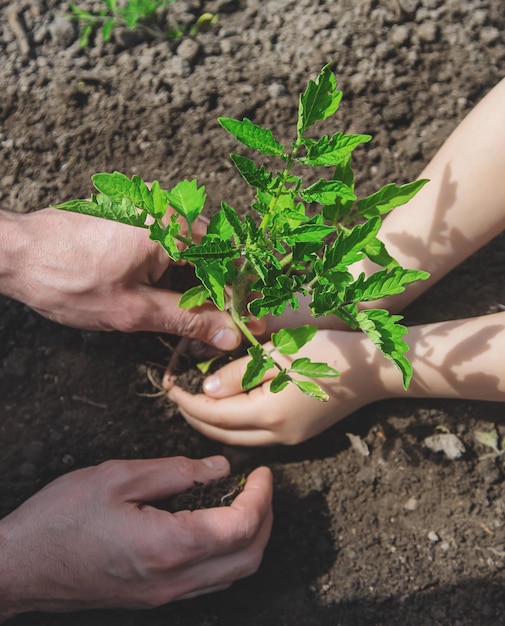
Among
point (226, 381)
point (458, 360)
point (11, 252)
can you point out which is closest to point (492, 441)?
point (458, 360)

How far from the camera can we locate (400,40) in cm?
212

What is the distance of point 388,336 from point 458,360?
48cm

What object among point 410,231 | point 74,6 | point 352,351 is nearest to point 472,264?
point 410,231

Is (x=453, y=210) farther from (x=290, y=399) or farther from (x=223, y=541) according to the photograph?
(x=223, y=541)

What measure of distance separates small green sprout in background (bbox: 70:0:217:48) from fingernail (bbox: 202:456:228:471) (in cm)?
131

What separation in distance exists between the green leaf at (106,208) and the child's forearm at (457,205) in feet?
2.40

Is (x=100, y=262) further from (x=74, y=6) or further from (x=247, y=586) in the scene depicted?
(x=74, y=6)

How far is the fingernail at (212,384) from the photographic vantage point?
176cm

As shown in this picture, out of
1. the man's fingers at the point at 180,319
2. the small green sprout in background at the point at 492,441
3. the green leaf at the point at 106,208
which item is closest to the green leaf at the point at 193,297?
the man's fingers at the point at 180,319

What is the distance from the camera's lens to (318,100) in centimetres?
110

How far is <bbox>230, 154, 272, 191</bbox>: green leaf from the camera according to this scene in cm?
112

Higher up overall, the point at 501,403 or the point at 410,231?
the point at 410,231

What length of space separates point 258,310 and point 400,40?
4.19ft

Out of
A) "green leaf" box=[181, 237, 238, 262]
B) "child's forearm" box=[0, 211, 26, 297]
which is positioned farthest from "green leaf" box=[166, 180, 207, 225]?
"child's forearm" box=[0, 211, 26, 297]
